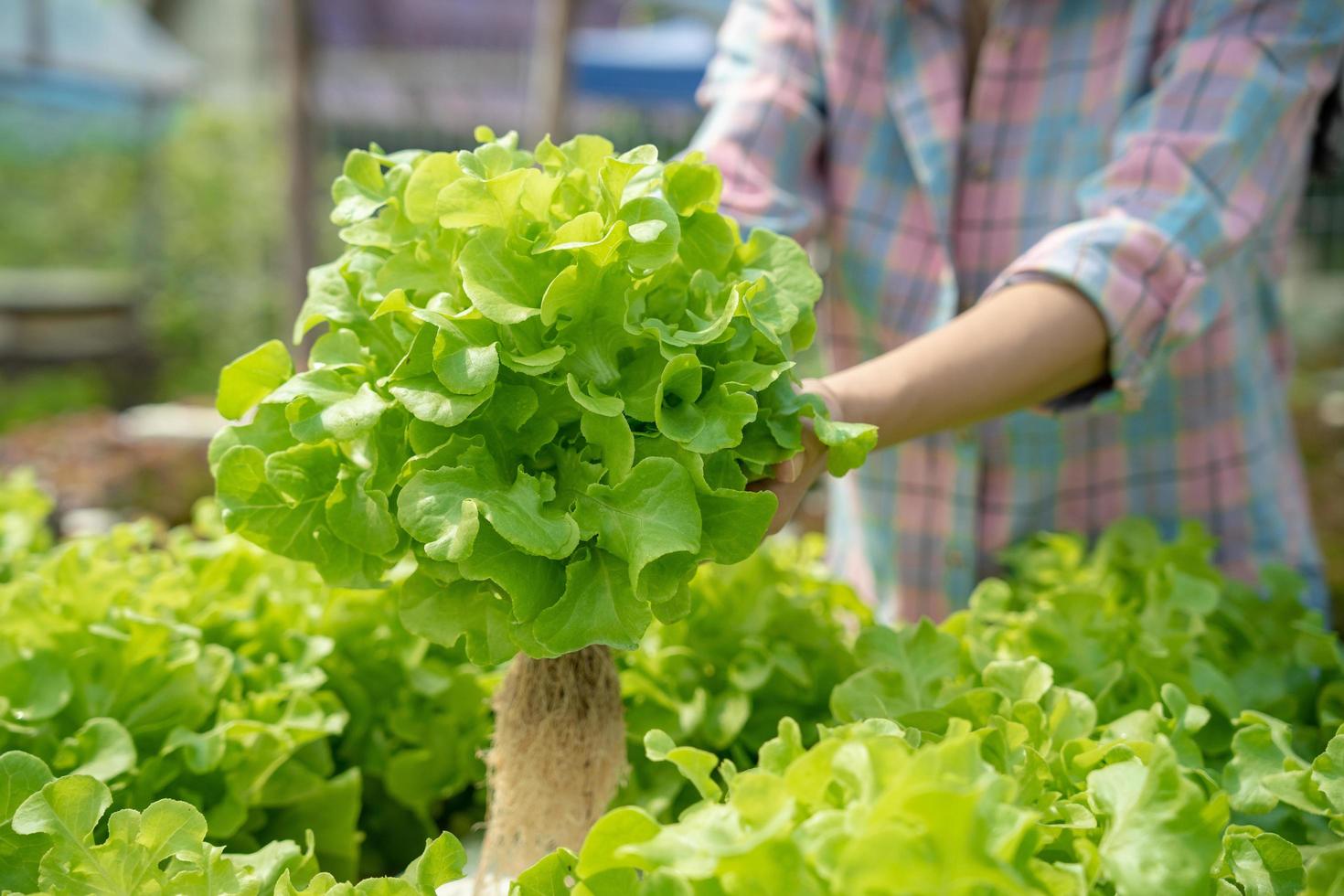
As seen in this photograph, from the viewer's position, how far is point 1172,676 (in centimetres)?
104

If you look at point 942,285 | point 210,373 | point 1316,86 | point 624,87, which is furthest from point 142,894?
point 210,373

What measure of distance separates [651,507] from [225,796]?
0.50 m

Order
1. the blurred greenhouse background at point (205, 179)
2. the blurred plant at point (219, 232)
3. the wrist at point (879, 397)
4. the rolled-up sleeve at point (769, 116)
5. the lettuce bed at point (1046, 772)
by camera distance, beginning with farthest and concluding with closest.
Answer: the blurred plant at point (219, 232), the blurred greenhouse background at point (205, 179), the rolled-up sleeve at point (769, 116), the wrist at point (879, 397), the lettuce bed at point (1046, 772)

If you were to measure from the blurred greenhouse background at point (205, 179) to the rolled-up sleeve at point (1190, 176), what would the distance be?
2.56 metres

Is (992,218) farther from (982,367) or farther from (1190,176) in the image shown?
(982,367)

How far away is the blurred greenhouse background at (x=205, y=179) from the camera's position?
4094mm

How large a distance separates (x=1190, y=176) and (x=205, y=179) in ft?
30.7

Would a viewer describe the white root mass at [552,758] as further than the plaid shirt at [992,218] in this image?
No

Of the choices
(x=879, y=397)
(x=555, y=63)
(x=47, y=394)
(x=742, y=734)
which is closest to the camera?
(x=879, y=397)

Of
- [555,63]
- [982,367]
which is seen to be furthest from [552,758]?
[555,63]

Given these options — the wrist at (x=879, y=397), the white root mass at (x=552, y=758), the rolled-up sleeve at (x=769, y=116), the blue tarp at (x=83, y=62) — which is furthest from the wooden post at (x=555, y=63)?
the blue tarp at (x=83, y=62)

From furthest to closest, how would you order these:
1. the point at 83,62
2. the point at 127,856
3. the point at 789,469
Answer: the point at 83,62 < the point at 789,469 < the point at 127,856

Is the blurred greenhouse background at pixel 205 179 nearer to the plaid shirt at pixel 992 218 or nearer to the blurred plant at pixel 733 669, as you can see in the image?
the plaid shirt at pixel 992 218

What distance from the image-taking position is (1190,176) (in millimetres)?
1194
